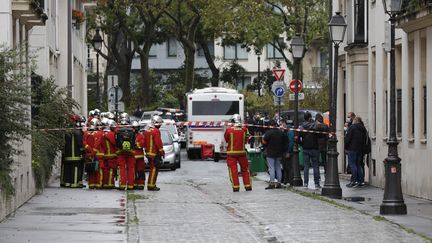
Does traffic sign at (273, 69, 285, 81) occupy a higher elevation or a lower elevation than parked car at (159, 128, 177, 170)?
higher

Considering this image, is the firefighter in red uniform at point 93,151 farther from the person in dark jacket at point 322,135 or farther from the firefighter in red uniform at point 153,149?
the person in dark jacket at point 322,135

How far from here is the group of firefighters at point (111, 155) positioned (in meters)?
30.8

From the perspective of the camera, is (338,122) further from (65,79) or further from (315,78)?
(315,78)

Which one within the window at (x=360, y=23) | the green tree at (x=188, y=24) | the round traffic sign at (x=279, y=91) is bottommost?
the round traffic sign at (x=279, y=91)

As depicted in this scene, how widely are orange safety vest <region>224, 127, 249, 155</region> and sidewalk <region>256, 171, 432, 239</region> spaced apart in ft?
5.65

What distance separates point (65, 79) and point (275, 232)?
85.2ft

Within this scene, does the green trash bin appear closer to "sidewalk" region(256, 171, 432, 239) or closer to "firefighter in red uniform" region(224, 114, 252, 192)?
"sidewalk" region(256, 171, 432, 239)

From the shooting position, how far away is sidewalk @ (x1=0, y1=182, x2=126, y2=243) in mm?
18219

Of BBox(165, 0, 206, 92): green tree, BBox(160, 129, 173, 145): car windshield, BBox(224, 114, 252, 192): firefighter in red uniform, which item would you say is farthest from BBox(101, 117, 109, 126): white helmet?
BBox(165, 0, 206, 92): green tree

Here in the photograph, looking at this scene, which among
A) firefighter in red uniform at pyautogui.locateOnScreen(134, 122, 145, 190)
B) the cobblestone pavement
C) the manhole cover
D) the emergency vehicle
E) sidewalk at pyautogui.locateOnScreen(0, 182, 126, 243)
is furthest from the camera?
the emergency vehicle

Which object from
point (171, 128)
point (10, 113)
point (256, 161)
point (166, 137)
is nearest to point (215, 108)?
point (171, 128)

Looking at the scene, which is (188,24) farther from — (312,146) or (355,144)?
(312,146)

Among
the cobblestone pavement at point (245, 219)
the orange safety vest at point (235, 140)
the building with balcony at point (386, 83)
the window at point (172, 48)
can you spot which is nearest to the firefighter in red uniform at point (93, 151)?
the cobblestone pavement at point (245, 219)

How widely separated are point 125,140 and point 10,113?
1416 centimetres
